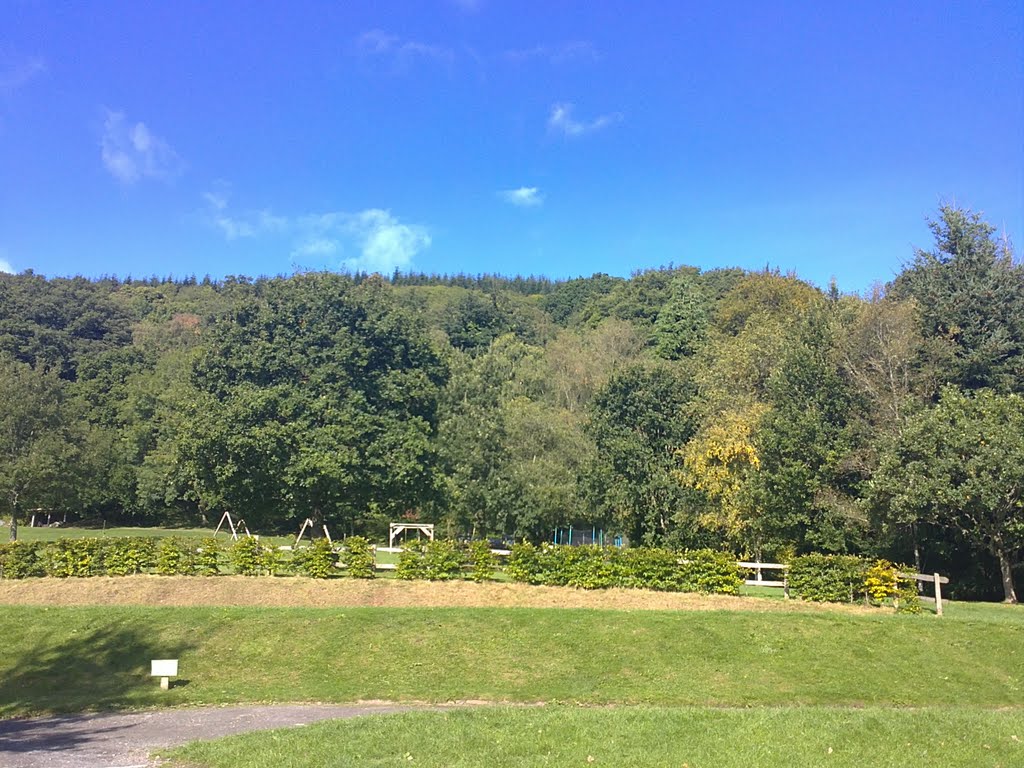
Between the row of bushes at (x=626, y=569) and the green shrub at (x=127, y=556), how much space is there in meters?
12.5

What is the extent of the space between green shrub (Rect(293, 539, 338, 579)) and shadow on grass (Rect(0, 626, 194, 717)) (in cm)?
711

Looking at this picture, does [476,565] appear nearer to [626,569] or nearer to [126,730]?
[626,569]

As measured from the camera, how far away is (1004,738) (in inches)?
357

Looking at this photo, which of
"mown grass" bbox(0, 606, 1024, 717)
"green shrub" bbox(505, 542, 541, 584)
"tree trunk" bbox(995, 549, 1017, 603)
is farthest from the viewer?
"tree trunk" bbox(995, 549, 1017, 603)

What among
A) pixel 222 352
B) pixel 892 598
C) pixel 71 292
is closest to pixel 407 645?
pixel 892 598

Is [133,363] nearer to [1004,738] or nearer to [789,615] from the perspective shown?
[789,615]

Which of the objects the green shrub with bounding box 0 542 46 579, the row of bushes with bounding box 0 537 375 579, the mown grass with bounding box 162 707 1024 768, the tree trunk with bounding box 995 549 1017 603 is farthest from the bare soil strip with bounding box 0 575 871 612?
the mown grass with bounding box 162 707 1024 768

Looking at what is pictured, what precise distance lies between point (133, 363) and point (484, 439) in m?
47.6

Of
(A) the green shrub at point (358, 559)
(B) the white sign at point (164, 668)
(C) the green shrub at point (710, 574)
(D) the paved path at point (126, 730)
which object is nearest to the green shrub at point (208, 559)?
(A) the green shrub at point (358, 559)

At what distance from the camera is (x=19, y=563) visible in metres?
24.9

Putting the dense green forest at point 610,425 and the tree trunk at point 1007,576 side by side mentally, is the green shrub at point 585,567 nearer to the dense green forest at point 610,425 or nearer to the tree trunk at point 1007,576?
the dense green forest at point 610,425

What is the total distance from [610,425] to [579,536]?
1228 centimetres

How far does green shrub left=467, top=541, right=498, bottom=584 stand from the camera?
77.8 feet

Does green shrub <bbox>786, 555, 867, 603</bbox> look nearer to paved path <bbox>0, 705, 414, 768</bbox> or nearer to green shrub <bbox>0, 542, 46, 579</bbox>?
paved path <bbox>0, 705, 414, 768</bbox>
